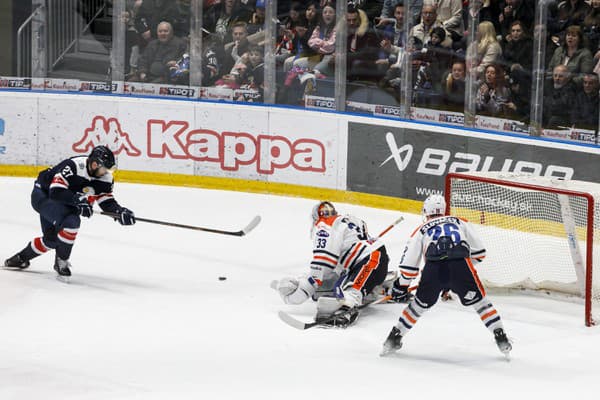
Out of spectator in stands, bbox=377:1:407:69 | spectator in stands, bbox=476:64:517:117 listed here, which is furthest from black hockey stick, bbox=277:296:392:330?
spectator in stands, bbox=377:1:407:69

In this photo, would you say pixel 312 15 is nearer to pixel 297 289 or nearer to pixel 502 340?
pixel 297 289

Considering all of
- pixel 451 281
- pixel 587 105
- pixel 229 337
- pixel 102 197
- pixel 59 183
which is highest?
pixel 587 105

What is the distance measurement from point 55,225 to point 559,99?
14.8 ft

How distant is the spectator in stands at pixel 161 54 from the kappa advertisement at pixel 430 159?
2.25 m

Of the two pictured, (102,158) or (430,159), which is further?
(430,159)

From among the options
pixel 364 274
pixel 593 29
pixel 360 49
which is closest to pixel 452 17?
pixel 360 49

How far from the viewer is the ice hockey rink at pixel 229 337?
6.47m

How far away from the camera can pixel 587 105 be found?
1027 cm

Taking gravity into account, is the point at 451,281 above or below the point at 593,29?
below

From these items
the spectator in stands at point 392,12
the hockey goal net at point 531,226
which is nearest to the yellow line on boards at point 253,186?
the spectator in stands at point 392,12

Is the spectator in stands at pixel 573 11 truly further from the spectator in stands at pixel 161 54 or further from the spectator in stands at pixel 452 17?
the spectator in stands at pixel 161 54

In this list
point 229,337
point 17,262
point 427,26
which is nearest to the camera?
point 229,337

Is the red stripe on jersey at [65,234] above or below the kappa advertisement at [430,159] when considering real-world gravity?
below

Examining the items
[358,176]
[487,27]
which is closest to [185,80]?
[358,176]
